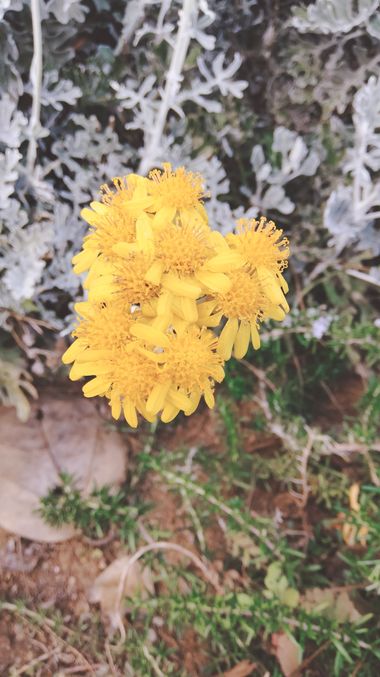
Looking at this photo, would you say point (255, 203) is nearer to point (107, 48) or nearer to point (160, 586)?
point (107, 48)

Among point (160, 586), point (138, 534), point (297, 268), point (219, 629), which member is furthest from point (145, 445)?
point (297, 268)

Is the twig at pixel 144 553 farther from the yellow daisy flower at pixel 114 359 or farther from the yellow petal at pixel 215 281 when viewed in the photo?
the yellow petal at pixel 215 281

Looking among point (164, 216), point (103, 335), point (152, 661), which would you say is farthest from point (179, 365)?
point (152, 661)

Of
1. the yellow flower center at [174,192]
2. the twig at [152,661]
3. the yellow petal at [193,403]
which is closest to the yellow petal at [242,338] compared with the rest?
the yellow petal at [193,403]

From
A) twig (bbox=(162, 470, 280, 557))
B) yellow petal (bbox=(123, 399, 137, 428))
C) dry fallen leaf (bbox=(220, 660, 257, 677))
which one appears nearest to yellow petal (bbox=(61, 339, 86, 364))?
yellow petal (bbox=(123, 399, 137, 428))

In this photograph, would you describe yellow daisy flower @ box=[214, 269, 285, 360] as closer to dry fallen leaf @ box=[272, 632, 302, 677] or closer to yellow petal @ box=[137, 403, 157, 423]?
yellow petal @ box=[137, 403, 157, 423]

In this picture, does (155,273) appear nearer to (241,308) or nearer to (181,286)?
(181,286)
